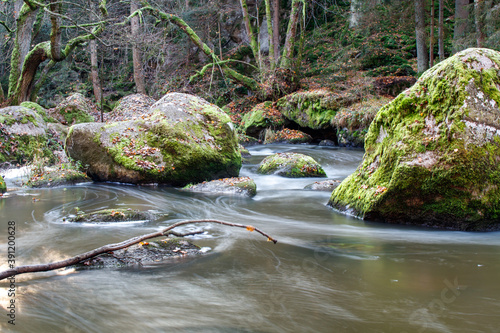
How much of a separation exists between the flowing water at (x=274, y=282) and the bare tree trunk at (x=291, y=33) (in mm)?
15181

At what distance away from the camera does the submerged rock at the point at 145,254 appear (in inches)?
155

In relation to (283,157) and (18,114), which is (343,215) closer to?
A: (283,157)

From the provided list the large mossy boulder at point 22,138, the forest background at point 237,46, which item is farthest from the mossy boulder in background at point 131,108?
the large mossy boulder at point 22,138

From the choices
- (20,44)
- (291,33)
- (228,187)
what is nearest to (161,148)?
(228,187)

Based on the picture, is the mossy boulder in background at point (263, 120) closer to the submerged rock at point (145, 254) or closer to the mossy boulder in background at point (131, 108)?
the mossy boulder in background at point (131, 108)

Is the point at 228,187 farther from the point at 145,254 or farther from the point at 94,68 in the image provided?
the point at 94,68

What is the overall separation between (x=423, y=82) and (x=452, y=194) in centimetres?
186

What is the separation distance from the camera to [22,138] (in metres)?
11.3

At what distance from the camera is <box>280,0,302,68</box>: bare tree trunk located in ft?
64.0

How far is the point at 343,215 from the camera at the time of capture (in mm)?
6586

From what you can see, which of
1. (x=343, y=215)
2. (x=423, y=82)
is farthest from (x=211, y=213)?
(x=423, y=82)

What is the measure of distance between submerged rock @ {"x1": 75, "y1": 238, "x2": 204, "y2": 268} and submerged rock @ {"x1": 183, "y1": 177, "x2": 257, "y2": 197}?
13.8 ft

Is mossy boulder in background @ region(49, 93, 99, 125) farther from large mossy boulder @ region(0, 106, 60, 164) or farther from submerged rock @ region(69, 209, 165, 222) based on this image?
submerged rock @ region(69, 209, 165, 222)

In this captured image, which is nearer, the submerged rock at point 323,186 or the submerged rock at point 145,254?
the submerged rock at point 145,254
